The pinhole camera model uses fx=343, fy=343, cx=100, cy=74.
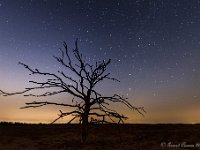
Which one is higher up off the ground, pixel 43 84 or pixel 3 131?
pixel 43 84

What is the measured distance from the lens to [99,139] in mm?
19500

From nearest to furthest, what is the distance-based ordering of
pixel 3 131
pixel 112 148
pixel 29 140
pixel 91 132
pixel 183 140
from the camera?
pixel 112 148, pixel 183 140, pixel 29 140, pixel 91 132, pixel 3 131

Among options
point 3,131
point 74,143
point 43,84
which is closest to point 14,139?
point 3,131

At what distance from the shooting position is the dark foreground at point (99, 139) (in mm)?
16625

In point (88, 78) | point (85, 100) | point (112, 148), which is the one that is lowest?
point (112, 148)

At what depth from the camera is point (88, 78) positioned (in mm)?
17109

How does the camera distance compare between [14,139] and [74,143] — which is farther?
[14,139]

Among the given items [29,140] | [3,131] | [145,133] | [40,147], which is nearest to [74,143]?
[40,147]

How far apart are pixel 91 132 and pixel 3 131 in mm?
6193

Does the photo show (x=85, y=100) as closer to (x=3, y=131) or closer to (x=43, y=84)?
(x=43, y=84)

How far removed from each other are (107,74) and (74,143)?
407 cm

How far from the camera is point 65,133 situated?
22.0 meters

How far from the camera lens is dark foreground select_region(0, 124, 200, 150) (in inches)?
655

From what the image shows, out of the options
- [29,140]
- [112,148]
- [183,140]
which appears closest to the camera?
[112,148]
